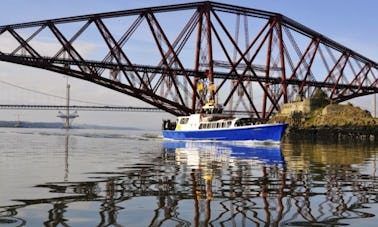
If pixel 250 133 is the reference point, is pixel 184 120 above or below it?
above

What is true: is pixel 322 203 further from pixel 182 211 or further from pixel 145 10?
pixel 145 10

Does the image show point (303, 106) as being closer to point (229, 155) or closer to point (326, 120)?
point (326, 120)

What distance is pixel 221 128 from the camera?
2386 inches

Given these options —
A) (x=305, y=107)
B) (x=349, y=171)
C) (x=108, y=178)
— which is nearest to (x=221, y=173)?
(x=108, y=178)

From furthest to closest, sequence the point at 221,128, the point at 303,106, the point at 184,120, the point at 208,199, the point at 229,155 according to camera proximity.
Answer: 1. the point at 303,106
2. the point at 184,120
3. the point at 221,128
4. the point at 229,155
5. the point at 208,199

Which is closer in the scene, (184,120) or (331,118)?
(184,120)

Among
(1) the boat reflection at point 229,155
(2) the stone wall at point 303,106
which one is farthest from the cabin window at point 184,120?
(2) the stone wall at point 303,106

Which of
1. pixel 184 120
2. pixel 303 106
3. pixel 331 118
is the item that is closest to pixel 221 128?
pixel 184 120

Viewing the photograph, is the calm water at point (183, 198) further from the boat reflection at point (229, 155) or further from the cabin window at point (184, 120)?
the cabin window at point (184, 120)

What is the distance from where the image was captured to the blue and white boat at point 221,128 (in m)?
56.5

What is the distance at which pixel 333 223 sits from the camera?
404 inches

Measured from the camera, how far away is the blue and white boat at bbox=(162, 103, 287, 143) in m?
56.5

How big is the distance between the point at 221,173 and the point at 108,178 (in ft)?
16.6

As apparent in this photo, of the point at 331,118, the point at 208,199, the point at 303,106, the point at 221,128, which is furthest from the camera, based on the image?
the point at 303,106
